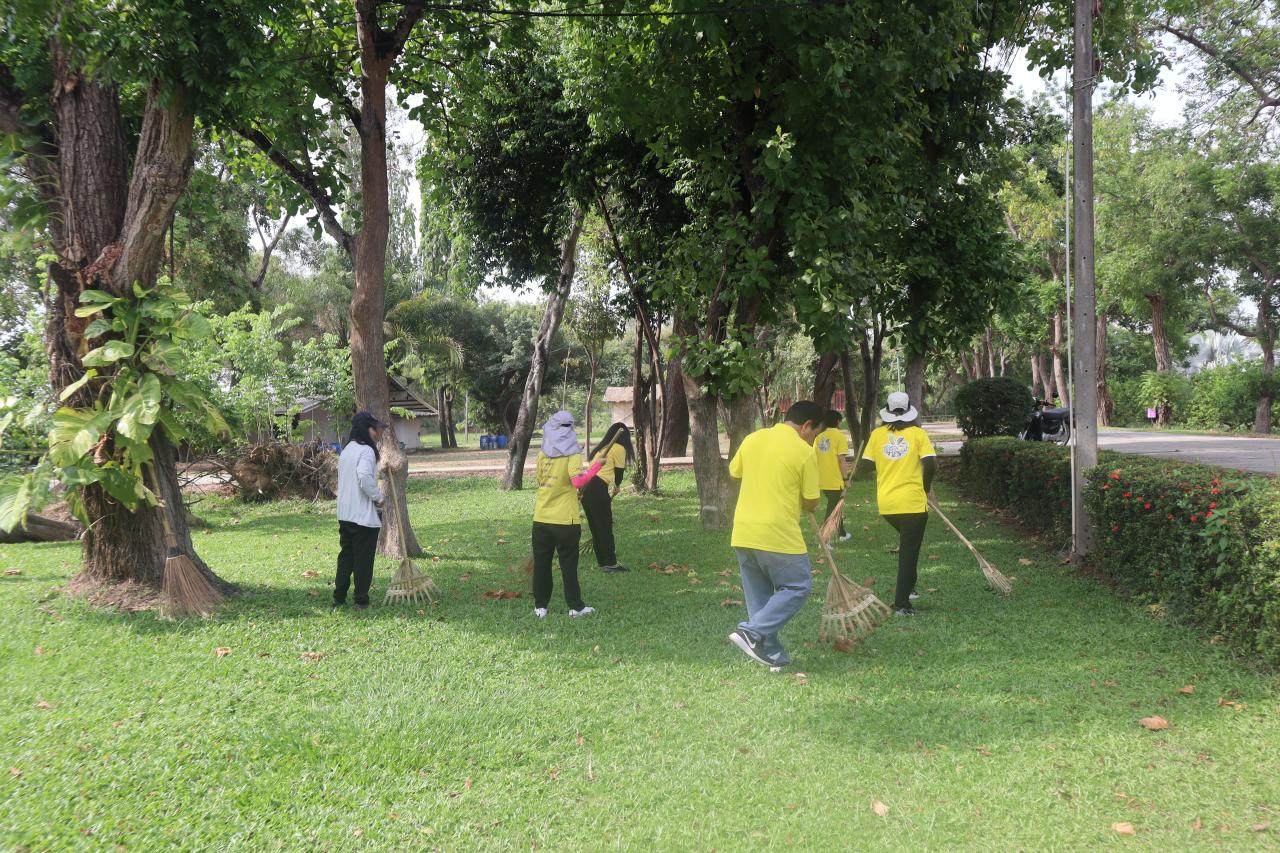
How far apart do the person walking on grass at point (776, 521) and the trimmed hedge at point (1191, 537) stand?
2857mm

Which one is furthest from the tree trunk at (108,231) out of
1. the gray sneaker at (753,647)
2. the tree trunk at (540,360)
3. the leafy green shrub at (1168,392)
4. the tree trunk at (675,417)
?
the leafy green shrub at (1168,392)

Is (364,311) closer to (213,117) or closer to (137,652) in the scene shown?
(213,117)

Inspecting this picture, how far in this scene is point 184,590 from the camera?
24.3ft

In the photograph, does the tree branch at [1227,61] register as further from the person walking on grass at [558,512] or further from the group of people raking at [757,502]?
the person walking on grass at [558,512]

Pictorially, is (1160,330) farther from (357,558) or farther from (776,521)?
(357,558)

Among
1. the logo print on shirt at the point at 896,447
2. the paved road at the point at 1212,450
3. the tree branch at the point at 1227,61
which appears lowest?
the paved road at the point at 1212,450

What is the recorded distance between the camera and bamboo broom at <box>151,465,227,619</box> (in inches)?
288

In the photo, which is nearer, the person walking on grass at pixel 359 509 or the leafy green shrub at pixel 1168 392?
the person walking on grass at pixel 359 509

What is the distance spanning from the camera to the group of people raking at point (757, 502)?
18.9ft

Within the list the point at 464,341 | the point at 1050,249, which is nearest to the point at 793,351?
the point at 1050,249

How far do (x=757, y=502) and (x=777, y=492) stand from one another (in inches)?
6.2

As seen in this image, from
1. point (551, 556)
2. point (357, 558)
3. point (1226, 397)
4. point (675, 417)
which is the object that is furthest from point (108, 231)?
point (1226, 397)

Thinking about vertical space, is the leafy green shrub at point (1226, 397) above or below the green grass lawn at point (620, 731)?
above

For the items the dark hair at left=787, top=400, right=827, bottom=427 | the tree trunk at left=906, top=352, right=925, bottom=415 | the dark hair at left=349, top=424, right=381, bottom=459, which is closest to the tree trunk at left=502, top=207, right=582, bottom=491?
the tree trunk at left=906, top=352, right=925, bottom=415
